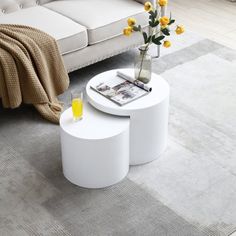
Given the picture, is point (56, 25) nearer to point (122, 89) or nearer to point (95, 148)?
point (122, 89)

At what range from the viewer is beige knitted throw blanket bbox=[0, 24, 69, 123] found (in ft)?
11.0

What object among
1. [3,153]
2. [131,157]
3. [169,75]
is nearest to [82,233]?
[131,157]

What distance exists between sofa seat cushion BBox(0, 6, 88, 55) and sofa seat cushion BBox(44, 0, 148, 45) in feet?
0.24

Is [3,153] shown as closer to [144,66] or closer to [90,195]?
[90,195]

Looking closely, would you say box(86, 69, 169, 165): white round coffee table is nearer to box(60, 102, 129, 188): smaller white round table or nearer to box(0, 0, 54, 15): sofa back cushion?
box(60, 102, 129, 188): smaller white round table

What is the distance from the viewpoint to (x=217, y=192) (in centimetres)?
292

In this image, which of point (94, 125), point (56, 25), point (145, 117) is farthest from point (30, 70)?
point (145, 117)

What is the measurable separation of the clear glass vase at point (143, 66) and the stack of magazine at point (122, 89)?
0.04 m

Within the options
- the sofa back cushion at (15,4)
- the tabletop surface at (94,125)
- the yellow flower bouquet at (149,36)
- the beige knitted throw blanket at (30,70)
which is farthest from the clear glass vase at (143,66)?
the sofa back cushion at (15,4)

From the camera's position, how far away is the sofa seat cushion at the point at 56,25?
3.62 metres

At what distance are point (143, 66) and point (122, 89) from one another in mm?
170

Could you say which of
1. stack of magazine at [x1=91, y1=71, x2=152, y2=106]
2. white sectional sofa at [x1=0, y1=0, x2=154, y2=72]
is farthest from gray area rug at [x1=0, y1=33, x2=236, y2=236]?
stack of magazine at [x1=91, y1=71, x2=152, y2=106]

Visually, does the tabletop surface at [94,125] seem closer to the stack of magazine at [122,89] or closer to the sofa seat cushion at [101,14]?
the stack of magazine at [122,89]

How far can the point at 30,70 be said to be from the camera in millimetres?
3389
